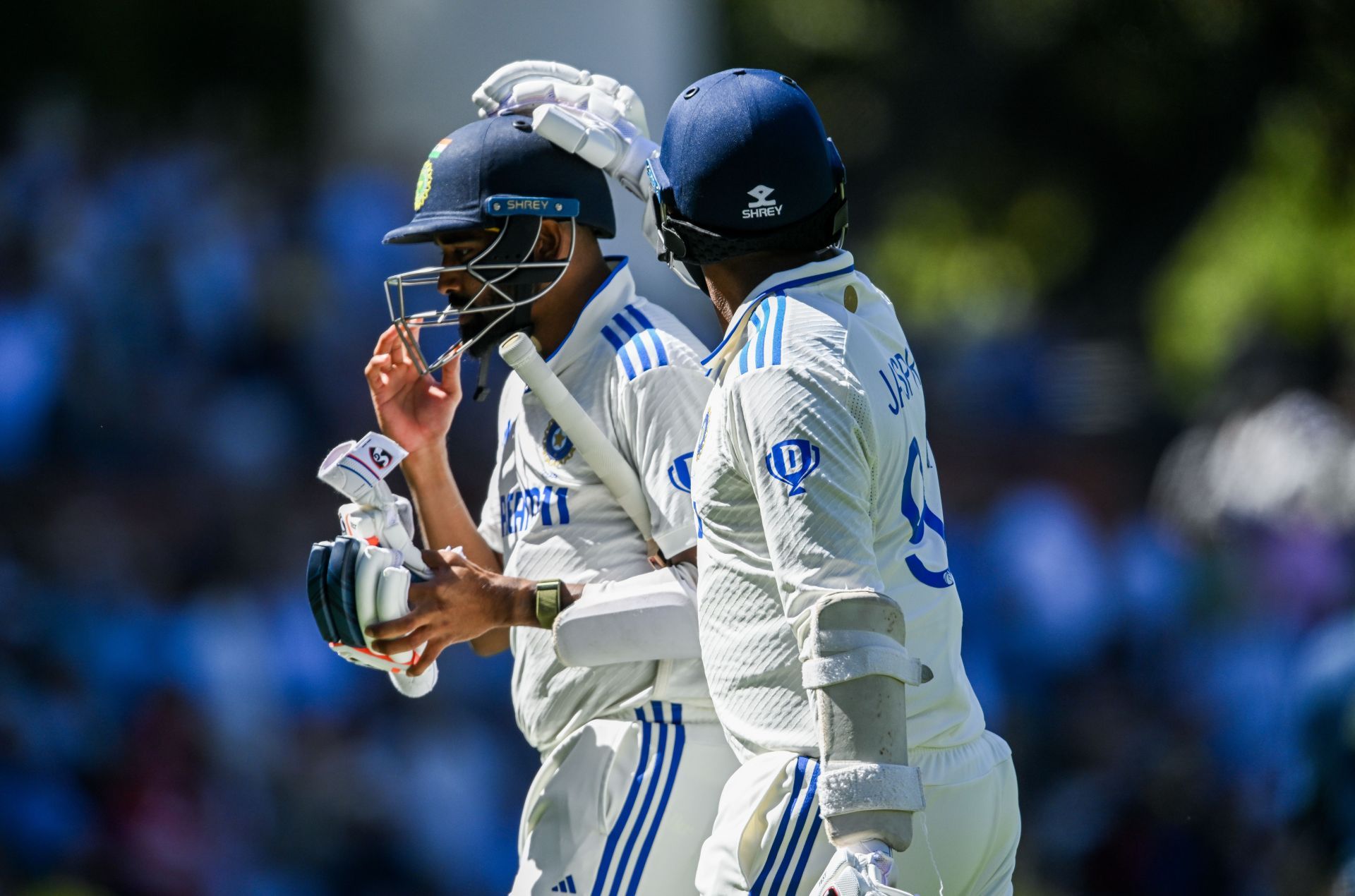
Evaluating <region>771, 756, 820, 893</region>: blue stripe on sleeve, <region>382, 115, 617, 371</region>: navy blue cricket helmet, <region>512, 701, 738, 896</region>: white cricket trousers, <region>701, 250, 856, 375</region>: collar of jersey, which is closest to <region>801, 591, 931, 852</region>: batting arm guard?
<region>771, 756, 820, 893</region>: blue stripe on sleeve

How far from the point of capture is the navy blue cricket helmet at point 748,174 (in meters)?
3.00

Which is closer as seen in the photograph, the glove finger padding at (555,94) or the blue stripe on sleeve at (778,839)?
the blue stripe on sleeve at (778,839)

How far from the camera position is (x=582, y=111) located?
4012mm

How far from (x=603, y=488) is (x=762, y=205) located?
1.01 meters

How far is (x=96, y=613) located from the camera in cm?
803

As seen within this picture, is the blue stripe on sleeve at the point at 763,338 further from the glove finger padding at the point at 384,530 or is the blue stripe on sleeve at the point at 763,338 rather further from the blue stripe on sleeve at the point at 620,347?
the glove finger padding at the point at 384,530

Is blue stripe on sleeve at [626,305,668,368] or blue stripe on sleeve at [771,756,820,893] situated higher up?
Result: blue stripe on sleeve at [626,305,668,368]

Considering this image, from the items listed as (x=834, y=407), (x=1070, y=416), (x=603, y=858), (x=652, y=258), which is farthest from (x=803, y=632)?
(x=1070, y=416)

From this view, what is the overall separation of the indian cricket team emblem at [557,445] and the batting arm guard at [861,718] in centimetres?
133

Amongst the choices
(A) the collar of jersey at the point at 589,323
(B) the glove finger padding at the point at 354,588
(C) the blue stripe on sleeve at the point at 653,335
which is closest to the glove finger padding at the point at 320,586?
(B) the glove finger padding at the point at 354,588

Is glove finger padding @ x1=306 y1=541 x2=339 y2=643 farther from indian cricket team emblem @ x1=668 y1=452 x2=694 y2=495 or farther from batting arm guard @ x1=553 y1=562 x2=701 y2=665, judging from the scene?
indian cricket team emblem @ x1=668 y1=452 x2=694 y2=495

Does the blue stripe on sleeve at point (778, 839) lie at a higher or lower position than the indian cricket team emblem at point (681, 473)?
lower

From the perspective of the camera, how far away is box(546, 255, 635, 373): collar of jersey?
3.91 m

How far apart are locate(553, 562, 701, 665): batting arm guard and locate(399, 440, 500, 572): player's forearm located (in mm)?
658
